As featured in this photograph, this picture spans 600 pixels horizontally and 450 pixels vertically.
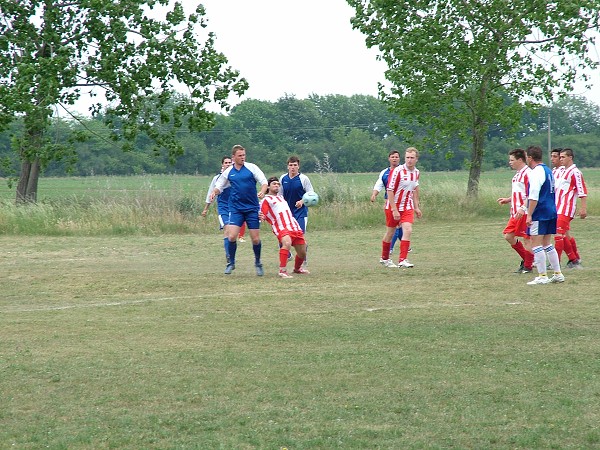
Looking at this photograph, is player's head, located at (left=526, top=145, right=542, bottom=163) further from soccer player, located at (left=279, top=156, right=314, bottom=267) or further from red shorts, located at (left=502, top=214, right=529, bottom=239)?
soccer player, located at (left=279, top=156, right=314, bottom=267)

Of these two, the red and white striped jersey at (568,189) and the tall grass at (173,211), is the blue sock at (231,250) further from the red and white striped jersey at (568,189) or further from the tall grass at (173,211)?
the tall grass at (173,211)

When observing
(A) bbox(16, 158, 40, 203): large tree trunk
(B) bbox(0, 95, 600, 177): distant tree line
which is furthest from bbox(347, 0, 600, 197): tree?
(B) bbox(0, 95, 600, 177): distant tree line

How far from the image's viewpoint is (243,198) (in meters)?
14.3

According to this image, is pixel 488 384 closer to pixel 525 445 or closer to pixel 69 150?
pixel 525 445

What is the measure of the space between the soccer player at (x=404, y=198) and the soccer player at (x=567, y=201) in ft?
6.90

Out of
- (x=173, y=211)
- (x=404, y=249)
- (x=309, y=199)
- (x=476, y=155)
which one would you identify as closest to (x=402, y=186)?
(x=404, y=249)

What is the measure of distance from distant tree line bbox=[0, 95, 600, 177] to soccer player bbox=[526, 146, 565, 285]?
47.9 meters

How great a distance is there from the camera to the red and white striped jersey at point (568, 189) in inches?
571

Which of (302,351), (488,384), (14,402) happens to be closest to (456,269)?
(302,351)

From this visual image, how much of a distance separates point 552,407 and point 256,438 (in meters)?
1.88

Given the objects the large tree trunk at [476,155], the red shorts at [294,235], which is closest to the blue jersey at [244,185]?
the red shorts at [294,235]

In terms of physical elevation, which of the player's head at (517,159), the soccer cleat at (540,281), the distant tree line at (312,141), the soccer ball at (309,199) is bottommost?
the soccer cleat at (540,281)

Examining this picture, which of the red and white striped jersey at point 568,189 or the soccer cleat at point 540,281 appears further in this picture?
the red and white striped jersey at point 568,189

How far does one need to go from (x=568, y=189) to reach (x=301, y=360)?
814 centimetres
